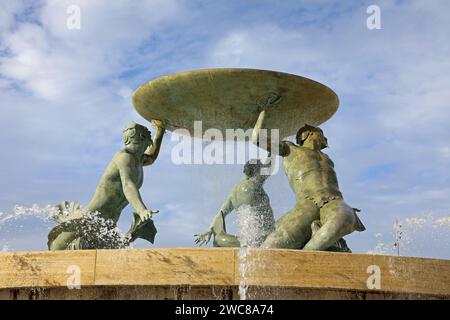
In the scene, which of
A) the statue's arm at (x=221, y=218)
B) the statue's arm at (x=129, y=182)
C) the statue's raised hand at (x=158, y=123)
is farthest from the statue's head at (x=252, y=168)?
the statue's arm at (x=129, y=182)

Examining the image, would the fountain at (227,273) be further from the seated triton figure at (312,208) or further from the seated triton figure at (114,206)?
the seated triton figure at (114,206)

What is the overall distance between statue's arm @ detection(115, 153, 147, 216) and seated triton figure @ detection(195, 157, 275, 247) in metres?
1.75

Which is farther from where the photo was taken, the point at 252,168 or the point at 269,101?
the point at 252,168

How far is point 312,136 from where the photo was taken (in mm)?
8578

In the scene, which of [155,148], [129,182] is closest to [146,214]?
[129,182]

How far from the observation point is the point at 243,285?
5.81m

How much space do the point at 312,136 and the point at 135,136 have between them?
8.51ft

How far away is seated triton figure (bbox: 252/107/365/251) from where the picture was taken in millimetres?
7219

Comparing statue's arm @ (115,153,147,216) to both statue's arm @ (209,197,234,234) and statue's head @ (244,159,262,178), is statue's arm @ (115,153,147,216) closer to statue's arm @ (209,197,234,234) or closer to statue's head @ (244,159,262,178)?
statue's arm @ (209,197,234,234)

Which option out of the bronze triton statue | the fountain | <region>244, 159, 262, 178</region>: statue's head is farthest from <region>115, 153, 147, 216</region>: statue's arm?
the fountain

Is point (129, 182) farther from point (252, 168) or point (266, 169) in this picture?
point (266, 169)

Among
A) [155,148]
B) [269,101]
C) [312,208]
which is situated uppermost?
[269,101]
